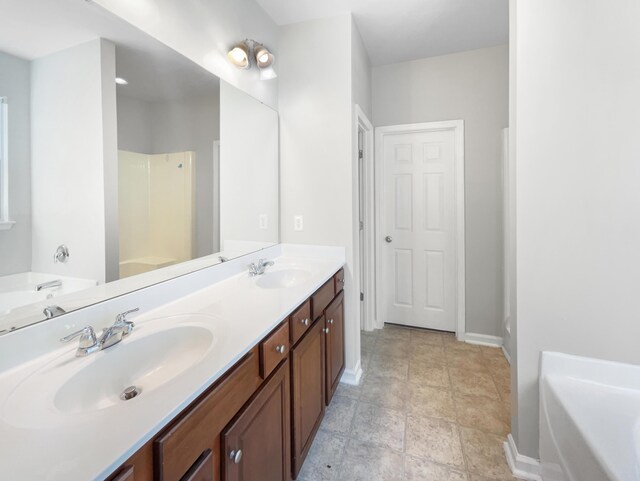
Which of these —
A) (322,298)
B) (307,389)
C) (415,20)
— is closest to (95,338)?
(307,389)

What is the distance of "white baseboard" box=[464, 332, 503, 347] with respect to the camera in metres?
2.58

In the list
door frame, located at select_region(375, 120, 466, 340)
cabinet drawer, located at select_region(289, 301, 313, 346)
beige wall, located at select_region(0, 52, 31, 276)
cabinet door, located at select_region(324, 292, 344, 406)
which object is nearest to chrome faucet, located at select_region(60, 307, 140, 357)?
beige wall, located at select_region(0, 52, 31, 276)

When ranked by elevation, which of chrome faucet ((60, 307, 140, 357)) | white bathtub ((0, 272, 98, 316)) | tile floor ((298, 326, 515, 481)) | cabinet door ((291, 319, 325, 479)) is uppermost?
white bathtub ((0, 272, 98, 316))

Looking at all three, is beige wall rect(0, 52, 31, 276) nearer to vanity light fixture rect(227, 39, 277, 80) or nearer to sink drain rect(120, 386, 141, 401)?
sink drain rect(120, 386, 141, 401)

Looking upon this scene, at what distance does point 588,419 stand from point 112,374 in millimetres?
1555

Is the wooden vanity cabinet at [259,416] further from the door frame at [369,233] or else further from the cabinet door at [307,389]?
the door frame at [369,233]

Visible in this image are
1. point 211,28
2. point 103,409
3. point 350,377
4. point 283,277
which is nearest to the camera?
point 103,409

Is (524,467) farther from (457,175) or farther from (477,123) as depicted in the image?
(477,123)

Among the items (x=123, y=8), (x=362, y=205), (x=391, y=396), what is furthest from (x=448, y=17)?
(x=391, y=396)

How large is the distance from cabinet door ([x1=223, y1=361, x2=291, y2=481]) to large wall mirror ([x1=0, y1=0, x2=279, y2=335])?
2.08 ft

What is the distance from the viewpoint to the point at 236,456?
2.66 feet

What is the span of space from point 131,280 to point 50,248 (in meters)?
0.28

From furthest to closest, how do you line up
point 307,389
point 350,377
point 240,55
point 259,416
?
point 350,377, point 240,55, point 307,389, point 259,416

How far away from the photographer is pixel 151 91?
121 cm
